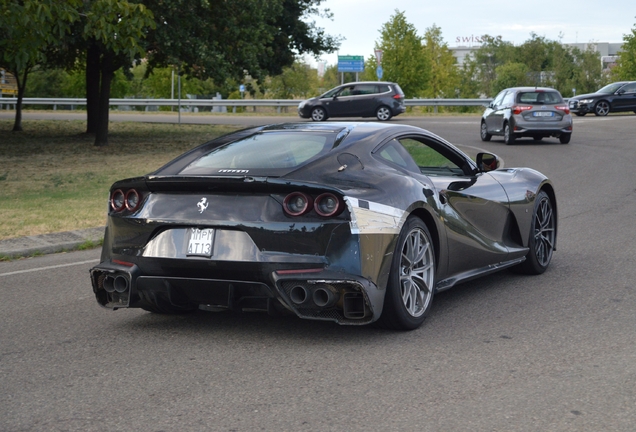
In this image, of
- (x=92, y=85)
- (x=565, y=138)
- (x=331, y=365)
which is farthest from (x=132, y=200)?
(x=92, y=85)

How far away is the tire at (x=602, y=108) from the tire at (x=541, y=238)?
34.1 metres

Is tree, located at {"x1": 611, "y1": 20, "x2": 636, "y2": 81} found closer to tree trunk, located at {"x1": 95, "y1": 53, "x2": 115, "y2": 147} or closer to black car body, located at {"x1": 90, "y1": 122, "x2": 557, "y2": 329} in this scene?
tree trunk, located at {"x1": 95, "y1": 53, "x2": 115, "y2": 147}

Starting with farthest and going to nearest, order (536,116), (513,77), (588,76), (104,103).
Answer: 1. (513,77)
2. (588,76)
3. (104,103)
4. (536,116)

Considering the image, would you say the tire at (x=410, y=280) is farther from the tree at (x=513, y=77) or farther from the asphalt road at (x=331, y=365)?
the tree at (x=513, y=77)

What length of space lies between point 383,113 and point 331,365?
33.1m

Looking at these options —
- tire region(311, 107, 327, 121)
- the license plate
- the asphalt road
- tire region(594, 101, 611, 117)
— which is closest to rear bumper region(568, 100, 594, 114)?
tire region(594, 101, 611, 117)

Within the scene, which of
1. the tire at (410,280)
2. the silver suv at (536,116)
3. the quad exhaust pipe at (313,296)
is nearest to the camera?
the quad exhaust pipe at (313,296)

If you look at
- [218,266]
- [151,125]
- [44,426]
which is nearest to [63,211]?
[218,266]

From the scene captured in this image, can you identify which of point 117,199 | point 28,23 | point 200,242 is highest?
point 28,23

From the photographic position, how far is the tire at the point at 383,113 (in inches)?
1484

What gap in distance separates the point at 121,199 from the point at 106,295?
62cm

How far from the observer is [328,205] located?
17.9ft

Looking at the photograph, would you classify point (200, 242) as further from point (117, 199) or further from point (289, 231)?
point (117, 199)

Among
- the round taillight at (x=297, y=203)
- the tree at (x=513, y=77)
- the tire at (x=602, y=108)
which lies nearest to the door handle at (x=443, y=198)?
the round taillight at (x=297, y=203)
